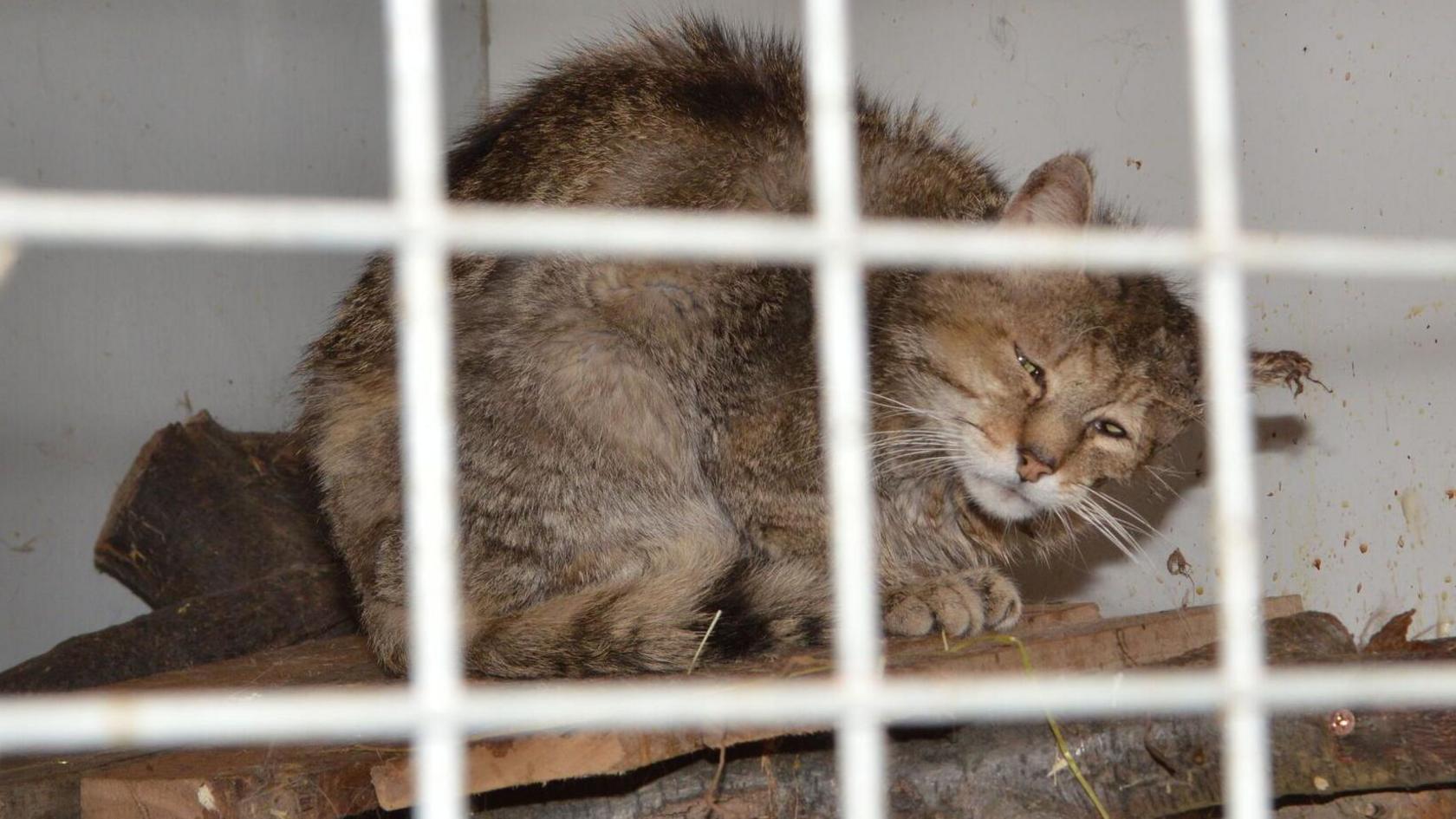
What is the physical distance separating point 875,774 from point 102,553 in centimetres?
314

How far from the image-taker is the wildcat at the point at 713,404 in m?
2.62

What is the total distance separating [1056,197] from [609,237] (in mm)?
1830

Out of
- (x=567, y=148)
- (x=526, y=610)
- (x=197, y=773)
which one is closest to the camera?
(x=197, y=773)

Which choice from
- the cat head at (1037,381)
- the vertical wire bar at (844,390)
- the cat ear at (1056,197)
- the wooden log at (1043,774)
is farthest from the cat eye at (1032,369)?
the vertical wire bar at (844,390)

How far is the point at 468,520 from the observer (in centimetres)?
264

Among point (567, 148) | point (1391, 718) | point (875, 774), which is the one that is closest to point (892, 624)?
point (1391, 718)

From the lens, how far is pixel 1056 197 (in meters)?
2.55

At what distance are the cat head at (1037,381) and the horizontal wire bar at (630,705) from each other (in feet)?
5.17

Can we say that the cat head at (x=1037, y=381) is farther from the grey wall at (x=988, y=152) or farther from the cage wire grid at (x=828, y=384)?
the cage wire grid at (x=828, y=384)

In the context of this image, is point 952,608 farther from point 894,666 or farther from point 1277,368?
point 1277,368

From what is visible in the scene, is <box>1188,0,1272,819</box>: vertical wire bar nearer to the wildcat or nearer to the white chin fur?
the wildcat

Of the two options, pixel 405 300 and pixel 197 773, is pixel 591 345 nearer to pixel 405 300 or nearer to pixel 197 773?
pixel 197 773

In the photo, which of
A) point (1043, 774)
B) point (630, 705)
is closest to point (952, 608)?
point (1043, 774)

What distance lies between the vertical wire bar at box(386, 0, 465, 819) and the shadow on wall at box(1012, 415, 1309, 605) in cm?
227
